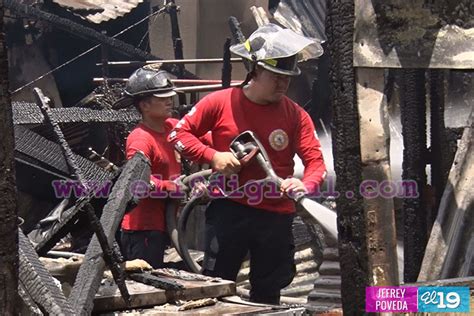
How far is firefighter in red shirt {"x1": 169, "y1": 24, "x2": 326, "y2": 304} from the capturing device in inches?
235

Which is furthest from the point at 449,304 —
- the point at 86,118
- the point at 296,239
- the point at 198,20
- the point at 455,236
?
the point at 198,20

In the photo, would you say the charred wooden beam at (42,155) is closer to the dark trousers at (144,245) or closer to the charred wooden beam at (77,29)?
the dark trousers at (144,245)

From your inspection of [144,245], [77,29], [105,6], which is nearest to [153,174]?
[144,245]

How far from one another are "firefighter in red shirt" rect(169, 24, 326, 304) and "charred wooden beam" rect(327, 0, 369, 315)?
5.40ft

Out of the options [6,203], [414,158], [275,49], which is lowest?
[6,203]

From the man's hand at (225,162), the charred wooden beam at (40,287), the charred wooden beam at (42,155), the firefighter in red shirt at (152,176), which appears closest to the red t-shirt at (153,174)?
the firefighter in red shirt at (152,176)

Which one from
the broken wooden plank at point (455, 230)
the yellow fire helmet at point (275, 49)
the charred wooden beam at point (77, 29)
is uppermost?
the charred wooden beam at point (77, 29)

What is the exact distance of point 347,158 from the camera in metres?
4.18

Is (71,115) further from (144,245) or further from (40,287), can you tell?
(40,287)

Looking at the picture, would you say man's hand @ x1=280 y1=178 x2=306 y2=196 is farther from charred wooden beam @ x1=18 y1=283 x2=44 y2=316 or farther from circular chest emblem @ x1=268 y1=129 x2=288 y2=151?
charred wooden beam @ x1=18 y1=283 x2=44 y2=316

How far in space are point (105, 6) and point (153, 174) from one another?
646 cm

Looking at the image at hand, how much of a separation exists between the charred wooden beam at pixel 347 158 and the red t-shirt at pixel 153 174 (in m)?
2.69

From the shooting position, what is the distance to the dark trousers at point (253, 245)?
6008 mm

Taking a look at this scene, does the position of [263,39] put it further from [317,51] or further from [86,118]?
[86,118]
